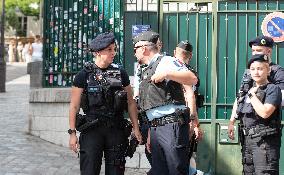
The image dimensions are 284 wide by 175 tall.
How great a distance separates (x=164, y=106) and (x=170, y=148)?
0.40 meters

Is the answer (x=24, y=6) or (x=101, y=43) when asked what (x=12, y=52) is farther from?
(x=101, y=43)

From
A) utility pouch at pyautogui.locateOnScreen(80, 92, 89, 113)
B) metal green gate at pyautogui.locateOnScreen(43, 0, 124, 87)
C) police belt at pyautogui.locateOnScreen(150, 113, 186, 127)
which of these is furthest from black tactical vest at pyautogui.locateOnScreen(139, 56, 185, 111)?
metal green gate at pyautogui.locateOnScreen(43, 0, 124, 87)

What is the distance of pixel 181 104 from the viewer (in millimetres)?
5668

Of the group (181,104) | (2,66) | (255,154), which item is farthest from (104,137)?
(2,66)

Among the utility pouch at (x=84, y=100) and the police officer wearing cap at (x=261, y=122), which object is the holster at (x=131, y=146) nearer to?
the utility pouch at (x=84, y=100)

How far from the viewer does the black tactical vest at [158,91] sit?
18.4 ft

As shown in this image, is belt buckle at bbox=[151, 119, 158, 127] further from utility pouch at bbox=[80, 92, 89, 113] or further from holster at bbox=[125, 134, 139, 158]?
utility pouch at bbox=[80, 92, 89, 113]

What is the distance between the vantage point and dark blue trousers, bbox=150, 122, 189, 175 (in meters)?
5.54

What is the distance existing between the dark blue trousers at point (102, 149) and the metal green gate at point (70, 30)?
3198 millimetres

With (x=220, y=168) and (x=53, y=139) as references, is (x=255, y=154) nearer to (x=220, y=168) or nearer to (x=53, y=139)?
(x=220, y=168)

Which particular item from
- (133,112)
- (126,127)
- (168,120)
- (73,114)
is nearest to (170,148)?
(168,120)

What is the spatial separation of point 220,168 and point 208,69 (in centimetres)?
138

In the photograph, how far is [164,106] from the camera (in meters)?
5.62

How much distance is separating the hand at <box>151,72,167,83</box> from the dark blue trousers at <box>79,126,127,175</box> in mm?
738
